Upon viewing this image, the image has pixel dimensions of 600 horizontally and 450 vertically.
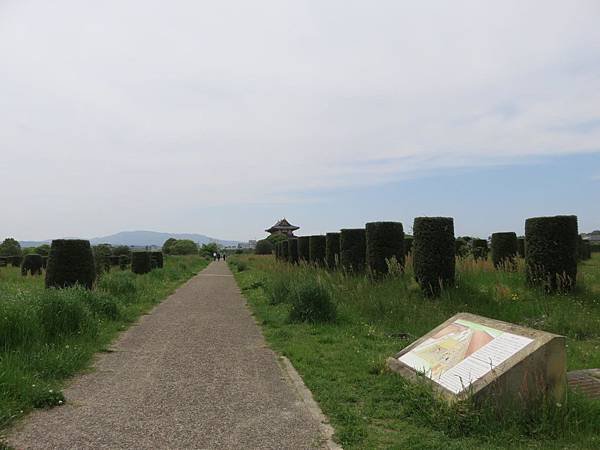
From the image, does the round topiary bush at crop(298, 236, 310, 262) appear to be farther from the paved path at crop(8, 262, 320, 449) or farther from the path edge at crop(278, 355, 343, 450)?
the path edge at crop(278, 355, 343, 450)

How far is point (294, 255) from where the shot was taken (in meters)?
26.8

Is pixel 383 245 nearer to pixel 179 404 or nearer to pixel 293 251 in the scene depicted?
pixel 179 404

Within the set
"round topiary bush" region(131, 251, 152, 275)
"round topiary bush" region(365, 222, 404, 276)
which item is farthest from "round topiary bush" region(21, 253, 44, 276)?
"round topiary bush" region(365, 222, 404, 276)

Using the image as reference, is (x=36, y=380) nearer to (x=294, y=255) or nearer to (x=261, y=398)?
(x=261, y=398)

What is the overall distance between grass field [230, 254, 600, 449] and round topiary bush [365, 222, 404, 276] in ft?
2.58

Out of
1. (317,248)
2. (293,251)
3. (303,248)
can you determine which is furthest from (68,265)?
(293,251)

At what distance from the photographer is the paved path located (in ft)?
13.8

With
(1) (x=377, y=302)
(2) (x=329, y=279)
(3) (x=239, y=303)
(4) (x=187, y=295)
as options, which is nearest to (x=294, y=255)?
(4) (x=187, y=295)

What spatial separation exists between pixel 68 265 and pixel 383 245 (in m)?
7.52

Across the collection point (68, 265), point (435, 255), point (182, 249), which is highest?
point (182, 249)

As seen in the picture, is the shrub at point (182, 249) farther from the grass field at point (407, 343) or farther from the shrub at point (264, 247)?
the grass field at point (407, 343)

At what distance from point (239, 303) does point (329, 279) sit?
3129 millimetres

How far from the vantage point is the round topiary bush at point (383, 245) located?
529 inches

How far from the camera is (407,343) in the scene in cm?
778
